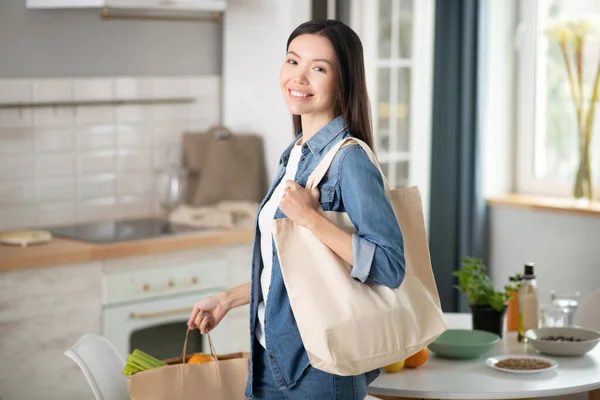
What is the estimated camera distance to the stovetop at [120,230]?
3.69 m

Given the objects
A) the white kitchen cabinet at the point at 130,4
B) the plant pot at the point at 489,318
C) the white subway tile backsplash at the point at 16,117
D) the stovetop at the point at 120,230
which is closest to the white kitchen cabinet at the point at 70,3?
the white kitchen cabinet at the point at 130,4

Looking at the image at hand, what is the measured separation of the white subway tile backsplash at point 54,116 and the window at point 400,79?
4.35 ft

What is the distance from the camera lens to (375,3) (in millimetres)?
4422

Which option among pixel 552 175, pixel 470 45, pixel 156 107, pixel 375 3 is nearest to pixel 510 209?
pixel 552 175

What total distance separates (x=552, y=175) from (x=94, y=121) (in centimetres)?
209

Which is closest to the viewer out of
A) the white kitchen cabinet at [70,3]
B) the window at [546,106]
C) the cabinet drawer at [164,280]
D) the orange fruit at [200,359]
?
the orange fruit at [200,359]

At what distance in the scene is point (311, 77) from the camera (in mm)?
1852

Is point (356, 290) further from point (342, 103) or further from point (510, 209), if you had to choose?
point (510, 209)

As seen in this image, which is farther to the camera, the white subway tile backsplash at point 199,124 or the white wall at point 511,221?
the white subway tile backsplash at point 199,124

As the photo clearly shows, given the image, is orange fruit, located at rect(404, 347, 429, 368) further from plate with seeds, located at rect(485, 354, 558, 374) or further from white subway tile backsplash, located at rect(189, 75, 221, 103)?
white subway tile backsplash, located at rect(189, 75, 221, 103)

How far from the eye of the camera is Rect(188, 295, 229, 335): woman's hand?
2076mm

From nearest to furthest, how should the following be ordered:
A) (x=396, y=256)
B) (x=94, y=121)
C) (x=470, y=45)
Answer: (x=396, y=256), (x=94, y=121), (x=470, y=45)

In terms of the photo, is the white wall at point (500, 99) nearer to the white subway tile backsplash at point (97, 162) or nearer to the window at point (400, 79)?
the window at point (400, 79)

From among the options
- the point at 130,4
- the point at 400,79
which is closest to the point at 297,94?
the point at 130,4
